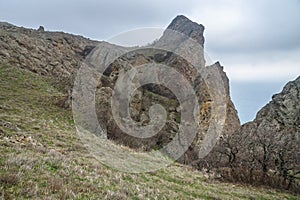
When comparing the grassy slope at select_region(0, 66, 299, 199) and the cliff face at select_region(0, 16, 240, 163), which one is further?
the cliff face at select_region(0, 16, 240, 163)

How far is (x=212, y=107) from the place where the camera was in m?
59.9

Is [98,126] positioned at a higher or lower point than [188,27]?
lower

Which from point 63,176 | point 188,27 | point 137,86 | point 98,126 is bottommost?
point 63,176

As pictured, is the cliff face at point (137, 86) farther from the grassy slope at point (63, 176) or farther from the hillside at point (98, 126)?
the grassy slope at point (63, 176)

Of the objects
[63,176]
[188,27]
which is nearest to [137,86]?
[63,176]

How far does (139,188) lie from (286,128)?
26901mm

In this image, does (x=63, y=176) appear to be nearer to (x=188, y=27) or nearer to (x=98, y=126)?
(x=98, y=126)

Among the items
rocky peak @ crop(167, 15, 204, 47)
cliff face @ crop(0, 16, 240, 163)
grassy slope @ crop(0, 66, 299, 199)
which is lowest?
grassy slope @ crop(0, 66, 299, 199)

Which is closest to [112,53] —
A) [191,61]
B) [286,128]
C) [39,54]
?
[39,54]

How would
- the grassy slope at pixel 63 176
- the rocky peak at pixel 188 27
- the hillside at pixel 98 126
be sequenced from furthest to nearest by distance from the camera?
the rocky peak at pixel 188 27, the hillside at pixel 98 126, the grassy slope at pixel 63 176

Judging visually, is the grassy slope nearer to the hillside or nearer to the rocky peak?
the hillside

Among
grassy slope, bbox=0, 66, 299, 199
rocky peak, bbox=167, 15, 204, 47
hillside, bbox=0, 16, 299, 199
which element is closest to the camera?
grassy slope, bbox=0, 66, 299, 199

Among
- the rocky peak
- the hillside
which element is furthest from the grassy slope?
the rocky peak

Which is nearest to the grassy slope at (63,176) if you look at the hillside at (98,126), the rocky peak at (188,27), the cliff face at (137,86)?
the hillside at (98,126)
